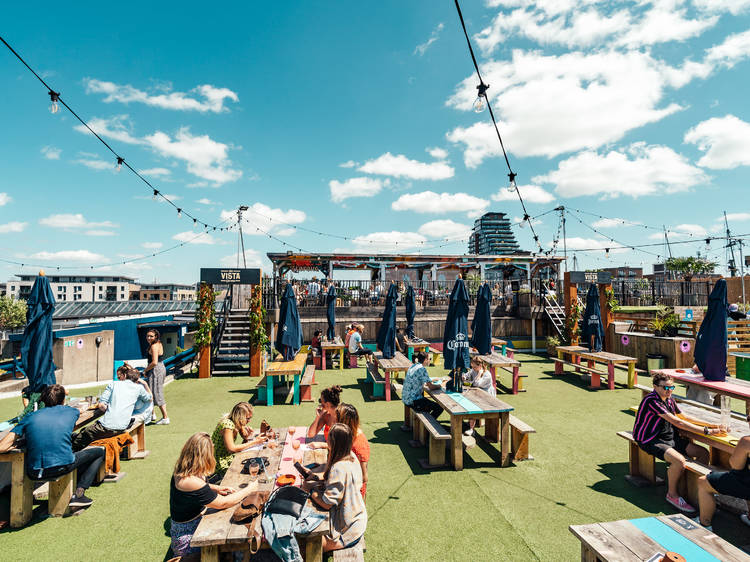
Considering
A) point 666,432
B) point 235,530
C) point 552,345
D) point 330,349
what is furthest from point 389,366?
point 552,345

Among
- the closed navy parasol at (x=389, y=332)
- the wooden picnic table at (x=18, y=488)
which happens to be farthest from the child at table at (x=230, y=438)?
the closed navy parasol at (x=389, y=332)

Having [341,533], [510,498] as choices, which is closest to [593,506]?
[510,498]

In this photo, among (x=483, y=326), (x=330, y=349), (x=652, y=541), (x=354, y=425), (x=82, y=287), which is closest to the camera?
(x=652, y=541)

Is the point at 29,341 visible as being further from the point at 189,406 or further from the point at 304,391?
the point at 304,391

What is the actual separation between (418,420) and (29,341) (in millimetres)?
6006

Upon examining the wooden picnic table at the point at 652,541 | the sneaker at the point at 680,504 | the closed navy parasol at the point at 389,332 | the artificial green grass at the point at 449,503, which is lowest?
the artificial green grass at the point at 449,503

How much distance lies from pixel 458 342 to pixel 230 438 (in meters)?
4.25

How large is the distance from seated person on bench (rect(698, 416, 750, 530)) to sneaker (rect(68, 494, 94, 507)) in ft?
21.8

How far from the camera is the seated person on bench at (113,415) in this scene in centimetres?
520

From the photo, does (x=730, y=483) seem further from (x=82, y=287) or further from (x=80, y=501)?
(x=82, y=287)

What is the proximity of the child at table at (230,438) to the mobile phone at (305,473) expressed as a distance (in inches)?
37.2

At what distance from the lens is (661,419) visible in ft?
15.6

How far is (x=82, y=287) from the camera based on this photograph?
78312 mm

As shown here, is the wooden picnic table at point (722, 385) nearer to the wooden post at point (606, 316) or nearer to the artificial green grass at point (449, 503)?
the artificial green grass at point (449, 503)
